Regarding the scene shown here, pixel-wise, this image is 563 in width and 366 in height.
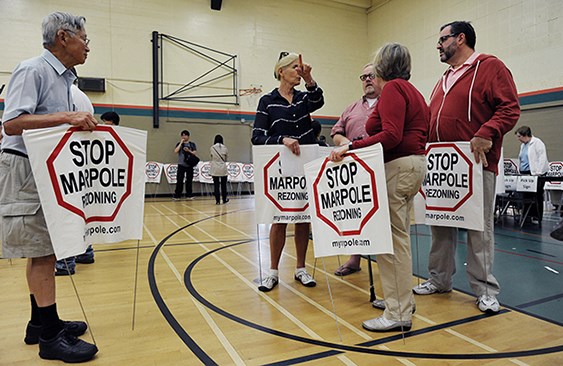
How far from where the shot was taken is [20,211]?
5.47 ft

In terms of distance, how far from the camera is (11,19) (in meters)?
9.11

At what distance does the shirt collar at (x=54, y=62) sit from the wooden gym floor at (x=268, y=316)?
1160mm

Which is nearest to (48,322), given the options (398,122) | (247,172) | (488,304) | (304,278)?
(304,278)

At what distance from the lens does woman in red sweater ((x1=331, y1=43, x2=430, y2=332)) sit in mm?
2018

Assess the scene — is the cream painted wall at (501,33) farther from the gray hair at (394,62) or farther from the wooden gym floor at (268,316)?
the gray hair at (394,62)

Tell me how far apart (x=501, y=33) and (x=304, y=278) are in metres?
8.74

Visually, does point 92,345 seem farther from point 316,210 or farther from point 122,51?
point 122,51

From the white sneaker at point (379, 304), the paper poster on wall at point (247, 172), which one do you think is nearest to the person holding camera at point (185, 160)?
the paper poster on wall at point (247, 172)

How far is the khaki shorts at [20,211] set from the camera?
5.46ft

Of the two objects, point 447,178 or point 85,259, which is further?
point 85,259

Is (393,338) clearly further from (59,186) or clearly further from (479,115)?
(59,186)

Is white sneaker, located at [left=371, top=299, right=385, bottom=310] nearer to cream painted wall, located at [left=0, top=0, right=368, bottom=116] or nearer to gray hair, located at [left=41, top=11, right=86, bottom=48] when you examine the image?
gray hair, located at [left=41, top=11, right=86, bottom=48]

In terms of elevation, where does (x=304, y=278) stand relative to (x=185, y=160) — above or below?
below

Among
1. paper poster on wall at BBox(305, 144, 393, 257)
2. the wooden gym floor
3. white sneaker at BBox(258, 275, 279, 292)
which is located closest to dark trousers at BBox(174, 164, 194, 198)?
the wooden gym floor
